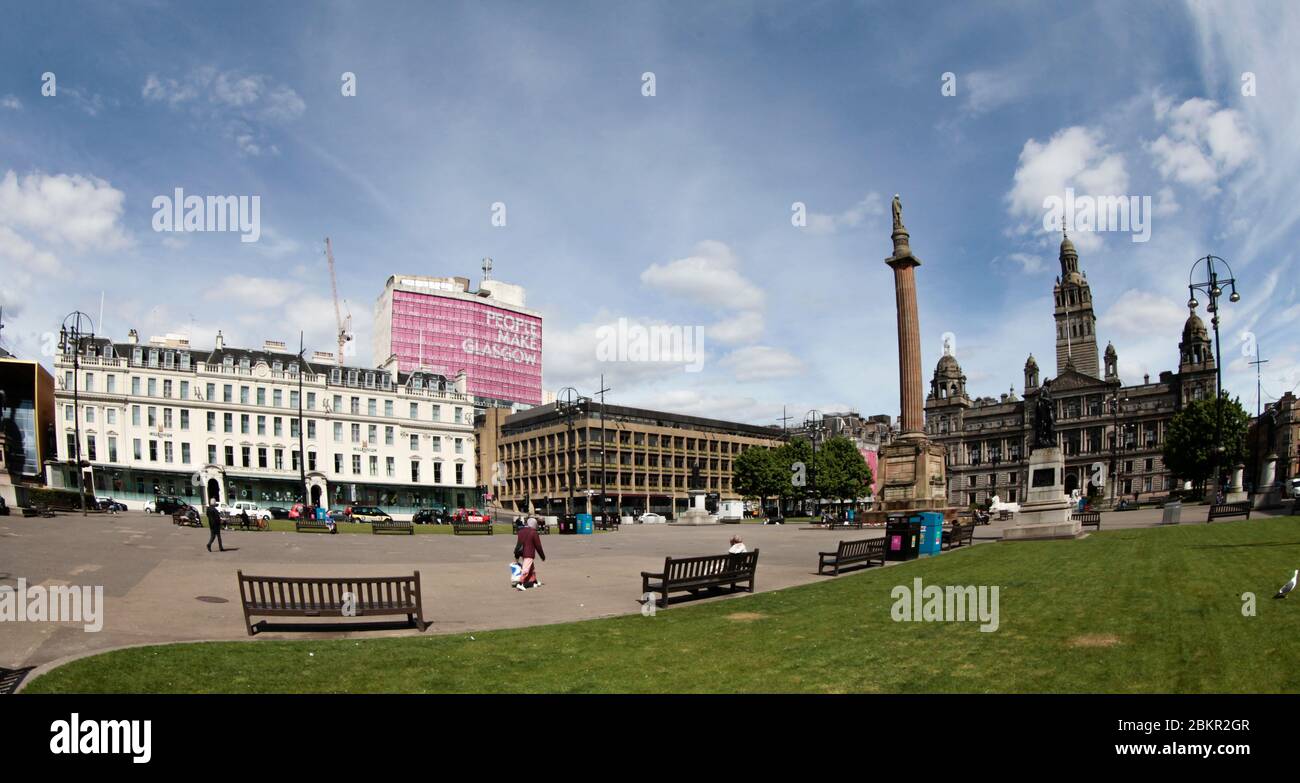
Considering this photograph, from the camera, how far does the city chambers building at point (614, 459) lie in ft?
286

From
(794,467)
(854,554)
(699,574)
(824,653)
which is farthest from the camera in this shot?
(794,467)

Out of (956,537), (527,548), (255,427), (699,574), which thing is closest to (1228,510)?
(956,537)

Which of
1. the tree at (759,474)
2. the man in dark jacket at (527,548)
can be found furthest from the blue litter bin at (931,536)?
the tree at (759,474)

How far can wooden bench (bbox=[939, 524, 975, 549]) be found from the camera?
24.8 metres

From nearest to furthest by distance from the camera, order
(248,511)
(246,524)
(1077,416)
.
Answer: (246,524) → (248,511) → (1077,416)

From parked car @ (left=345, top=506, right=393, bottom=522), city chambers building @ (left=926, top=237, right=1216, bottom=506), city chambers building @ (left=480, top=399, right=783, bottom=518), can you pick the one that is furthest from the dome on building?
parked car @ (left=345, top=506, right=393, bottom=522)

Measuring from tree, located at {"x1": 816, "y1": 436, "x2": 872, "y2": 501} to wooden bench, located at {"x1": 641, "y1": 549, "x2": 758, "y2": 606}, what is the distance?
6728cm

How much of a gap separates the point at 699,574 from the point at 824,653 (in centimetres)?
579

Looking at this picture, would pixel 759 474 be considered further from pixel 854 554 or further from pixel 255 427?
pixel 854 554

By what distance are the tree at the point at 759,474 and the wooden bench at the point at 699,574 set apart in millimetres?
65788

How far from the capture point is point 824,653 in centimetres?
882

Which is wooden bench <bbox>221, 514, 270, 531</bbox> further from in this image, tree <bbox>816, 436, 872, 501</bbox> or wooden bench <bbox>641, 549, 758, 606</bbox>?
tree <bbox>816, 436, 872, 501</bbox>

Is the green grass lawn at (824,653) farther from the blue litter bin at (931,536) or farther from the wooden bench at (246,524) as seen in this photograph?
the wooden bench at (246,524)
